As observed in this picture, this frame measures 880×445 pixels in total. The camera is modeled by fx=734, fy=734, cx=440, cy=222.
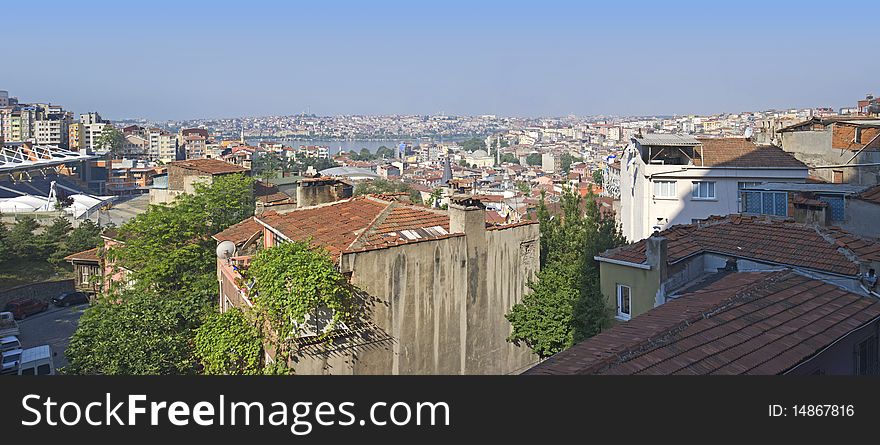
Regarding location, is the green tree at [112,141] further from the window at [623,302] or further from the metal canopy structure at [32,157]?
the window at [623,302]

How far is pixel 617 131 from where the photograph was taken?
190 meters

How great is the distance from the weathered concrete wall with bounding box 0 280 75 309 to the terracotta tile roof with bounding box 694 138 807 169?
71.8 feet

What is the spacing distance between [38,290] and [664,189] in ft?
69.8

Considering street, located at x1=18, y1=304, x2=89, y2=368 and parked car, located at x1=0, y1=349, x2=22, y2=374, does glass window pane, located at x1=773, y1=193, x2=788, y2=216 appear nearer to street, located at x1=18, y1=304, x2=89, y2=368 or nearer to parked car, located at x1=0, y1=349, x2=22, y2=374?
parked car, located at x1=0, y1=349, x2=22, y2=374

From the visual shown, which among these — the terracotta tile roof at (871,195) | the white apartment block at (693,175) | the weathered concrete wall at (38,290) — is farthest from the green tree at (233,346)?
the weathered concrete wall at (38,290)

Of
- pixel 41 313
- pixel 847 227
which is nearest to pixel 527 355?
pixel 847 227

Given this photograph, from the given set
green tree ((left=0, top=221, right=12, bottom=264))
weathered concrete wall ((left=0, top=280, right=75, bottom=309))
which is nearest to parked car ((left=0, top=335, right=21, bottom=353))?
weathered concrete wall ((left=0, top=280, right=75, bottom=309))

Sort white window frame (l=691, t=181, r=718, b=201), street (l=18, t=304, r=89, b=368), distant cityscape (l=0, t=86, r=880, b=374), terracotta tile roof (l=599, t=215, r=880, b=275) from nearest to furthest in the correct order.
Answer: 1. distant cityscape (l=0, t=86, r=880, b=374)
2. terracotta tile roof (l=599, t=215, r=880, b=275)
3. white window frame (l=691, t=181, r=718, b=201)
4. street (l=18, t=304, r=89, b=368)

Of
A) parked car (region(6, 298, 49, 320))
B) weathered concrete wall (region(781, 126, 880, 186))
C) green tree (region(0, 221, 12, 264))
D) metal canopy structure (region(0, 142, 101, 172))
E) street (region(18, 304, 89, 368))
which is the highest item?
metal canopy structure (region(0, 142, 101, 172))

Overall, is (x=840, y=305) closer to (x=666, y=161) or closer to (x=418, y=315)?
(x=418, y=315)

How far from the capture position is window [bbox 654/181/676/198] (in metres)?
18.6

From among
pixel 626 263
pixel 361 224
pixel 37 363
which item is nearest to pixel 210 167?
pixel 37 363

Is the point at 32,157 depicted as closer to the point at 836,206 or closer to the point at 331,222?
the point at 331,222

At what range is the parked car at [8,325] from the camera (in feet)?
63.6
